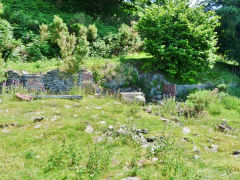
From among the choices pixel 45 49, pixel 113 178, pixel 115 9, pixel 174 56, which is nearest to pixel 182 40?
pixel 174 56

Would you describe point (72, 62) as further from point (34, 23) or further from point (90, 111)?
point (34, 23)

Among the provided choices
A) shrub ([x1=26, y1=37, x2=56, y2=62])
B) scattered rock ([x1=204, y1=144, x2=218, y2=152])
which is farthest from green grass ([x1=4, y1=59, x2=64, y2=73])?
scattered rock ([x1=204, y1=144, x2=218, y2=152])

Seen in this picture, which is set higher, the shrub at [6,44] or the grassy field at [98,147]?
the shrub at [6,44]

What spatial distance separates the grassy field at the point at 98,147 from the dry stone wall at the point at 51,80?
1.31 metres

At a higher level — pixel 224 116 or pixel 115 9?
pixel 115 9

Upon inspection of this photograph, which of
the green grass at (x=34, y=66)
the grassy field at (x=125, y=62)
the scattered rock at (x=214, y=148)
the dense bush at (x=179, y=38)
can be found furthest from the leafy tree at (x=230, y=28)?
the green grass at (x=34, y=66)

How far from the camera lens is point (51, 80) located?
339 inches

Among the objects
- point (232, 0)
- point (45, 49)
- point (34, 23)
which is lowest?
point (45, 49)

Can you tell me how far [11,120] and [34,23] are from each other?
8633 mm

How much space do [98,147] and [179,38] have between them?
8.55m

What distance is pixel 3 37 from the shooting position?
8945 mm

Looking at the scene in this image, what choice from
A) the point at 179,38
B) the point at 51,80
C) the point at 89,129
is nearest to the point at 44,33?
the point at 51,80

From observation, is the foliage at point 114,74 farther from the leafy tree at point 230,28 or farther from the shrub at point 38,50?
the leafy tree at point 230,28

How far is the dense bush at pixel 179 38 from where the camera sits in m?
9.91
